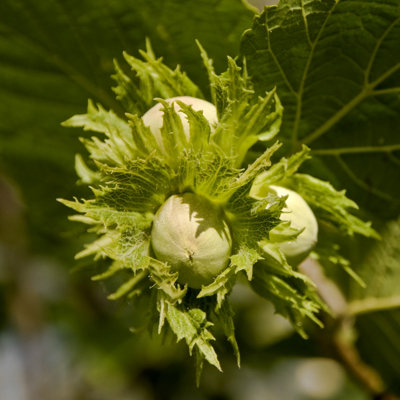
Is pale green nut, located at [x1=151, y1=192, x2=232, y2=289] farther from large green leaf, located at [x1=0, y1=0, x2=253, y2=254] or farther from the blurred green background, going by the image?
large green leaf, located at [x1=0, y1=0, x2=253, y2=254]

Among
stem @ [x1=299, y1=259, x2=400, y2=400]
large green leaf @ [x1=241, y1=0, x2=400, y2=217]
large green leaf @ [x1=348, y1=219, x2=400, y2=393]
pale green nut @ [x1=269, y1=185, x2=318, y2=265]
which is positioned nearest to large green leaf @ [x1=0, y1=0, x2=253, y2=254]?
large green leaf @ [x1=241, y1=0, x2=400, y2=217]

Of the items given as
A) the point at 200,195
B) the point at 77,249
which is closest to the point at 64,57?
the point at 200,195

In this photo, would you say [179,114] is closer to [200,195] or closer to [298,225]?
[200,195]

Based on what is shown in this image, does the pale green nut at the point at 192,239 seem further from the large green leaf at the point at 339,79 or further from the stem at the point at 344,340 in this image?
the stem at the point at 344,340

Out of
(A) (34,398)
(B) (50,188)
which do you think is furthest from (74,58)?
(A) (34,398)

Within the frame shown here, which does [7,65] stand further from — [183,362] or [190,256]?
[183,362]

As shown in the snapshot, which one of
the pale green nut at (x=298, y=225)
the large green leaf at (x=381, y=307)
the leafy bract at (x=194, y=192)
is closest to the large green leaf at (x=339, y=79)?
the leafy bract at (x=194, y=192)
